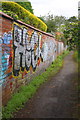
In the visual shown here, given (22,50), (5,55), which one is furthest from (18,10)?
(5,55)

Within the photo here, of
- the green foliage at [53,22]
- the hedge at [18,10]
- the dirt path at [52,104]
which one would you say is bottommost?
the dirt path at [52,104]

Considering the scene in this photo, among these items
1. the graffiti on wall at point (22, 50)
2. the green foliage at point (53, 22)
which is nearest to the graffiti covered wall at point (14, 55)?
the graffiti on wall at point (22, 50)

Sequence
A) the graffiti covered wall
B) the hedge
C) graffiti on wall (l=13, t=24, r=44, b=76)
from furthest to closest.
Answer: the hedge
graffiti on wall (l=13, t=24, r=44, b=76)
the graffiti covered wall

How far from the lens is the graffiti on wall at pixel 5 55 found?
4519 mm

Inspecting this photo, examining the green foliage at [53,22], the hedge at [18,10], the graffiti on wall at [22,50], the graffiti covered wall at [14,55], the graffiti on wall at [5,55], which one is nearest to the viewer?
the graffiti on wall at [5,55]

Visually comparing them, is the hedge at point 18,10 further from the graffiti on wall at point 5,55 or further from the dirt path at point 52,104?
the dirt path at point 52,104

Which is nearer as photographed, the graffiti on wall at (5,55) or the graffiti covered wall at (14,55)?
the graffiti on wall at (5,55)

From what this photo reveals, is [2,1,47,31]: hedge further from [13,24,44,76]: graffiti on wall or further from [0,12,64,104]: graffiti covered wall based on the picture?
[13,24,44,76]: graffiti on wall

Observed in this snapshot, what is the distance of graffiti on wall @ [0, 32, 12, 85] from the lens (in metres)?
4.52

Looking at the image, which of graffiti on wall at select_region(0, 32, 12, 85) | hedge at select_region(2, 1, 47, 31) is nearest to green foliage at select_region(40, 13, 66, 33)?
hedge at select_region(2, 1, 47, 31)

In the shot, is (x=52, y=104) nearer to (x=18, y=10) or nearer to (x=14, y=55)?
(x=14, y=55)

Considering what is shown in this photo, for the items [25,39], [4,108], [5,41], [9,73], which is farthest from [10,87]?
[25,39]

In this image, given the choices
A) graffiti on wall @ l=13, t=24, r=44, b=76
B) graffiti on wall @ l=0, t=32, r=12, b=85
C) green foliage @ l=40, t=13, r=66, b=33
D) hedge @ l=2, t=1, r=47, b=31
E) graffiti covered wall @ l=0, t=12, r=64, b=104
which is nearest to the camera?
graffiti on wall @ l=0, t=32, r=12, b=85

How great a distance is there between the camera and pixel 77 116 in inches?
173
